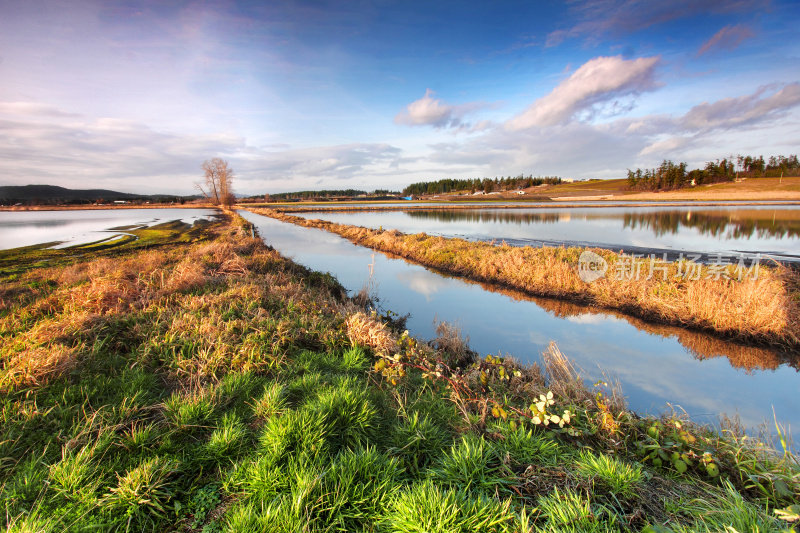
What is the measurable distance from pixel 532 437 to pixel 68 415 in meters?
6.05

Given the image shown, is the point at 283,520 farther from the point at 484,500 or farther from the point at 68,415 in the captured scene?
the point at 68,415

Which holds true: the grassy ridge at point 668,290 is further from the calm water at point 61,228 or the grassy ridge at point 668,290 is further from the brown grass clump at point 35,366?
the calm water at point 61,228

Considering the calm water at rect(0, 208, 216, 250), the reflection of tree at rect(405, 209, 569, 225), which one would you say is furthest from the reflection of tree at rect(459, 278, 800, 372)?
the calm water at rect(0, 208, 216, 250)

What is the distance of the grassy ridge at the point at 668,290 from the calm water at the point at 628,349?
2.08ft

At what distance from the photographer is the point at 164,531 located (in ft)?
9.50

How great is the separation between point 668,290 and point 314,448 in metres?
13.4

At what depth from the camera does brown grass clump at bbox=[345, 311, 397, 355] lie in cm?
679

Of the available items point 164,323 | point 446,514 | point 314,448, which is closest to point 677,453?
point 446,514

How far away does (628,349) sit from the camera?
9.38m

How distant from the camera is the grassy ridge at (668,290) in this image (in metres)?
9.29

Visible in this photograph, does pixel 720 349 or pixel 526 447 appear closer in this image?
pixel 526 447

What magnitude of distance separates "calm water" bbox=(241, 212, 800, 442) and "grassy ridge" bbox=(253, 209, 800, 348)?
64cm

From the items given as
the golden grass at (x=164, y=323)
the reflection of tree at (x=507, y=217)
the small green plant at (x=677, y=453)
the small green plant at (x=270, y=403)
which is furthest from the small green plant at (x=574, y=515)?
the reflection of tree at (x=507, y=217)

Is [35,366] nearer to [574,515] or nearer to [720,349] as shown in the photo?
[574,515]
